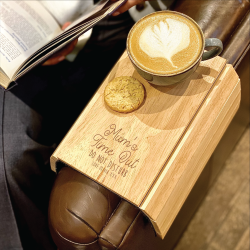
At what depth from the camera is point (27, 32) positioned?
91 centimetres

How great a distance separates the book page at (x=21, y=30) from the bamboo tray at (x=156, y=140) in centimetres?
33

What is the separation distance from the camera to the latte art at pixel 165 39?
2.12 feet

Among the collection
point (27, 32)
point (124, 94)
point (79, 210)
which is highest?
point (27, 32)

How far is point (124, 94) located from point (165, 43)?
6.7 inches

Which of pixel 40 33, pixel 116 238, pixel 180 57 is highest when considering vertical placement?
pixel 40 33

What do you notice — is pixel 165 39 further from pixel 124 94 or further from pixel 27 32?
pixel 27 32

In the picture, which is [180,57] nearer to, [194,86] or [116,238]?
[194,86]

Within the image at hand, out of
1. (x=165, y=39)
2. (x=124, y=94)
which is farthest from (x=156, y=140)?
(x=165, y=39)

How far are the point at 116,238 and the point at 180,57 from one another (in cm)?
49

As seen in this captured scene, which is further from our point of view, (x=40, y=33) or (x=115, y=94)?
(x=40, y=33)

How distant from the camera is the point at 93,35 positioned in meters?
1.08

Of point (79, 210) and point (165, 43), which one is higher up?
point (165, 43)

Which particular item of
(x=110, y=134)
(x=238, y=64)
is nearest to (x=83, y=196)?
(x=110, y=134)

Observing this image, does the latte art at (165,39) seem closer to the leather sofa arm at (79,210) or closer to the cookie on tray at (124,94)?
the cookie on tray at (124,94)
